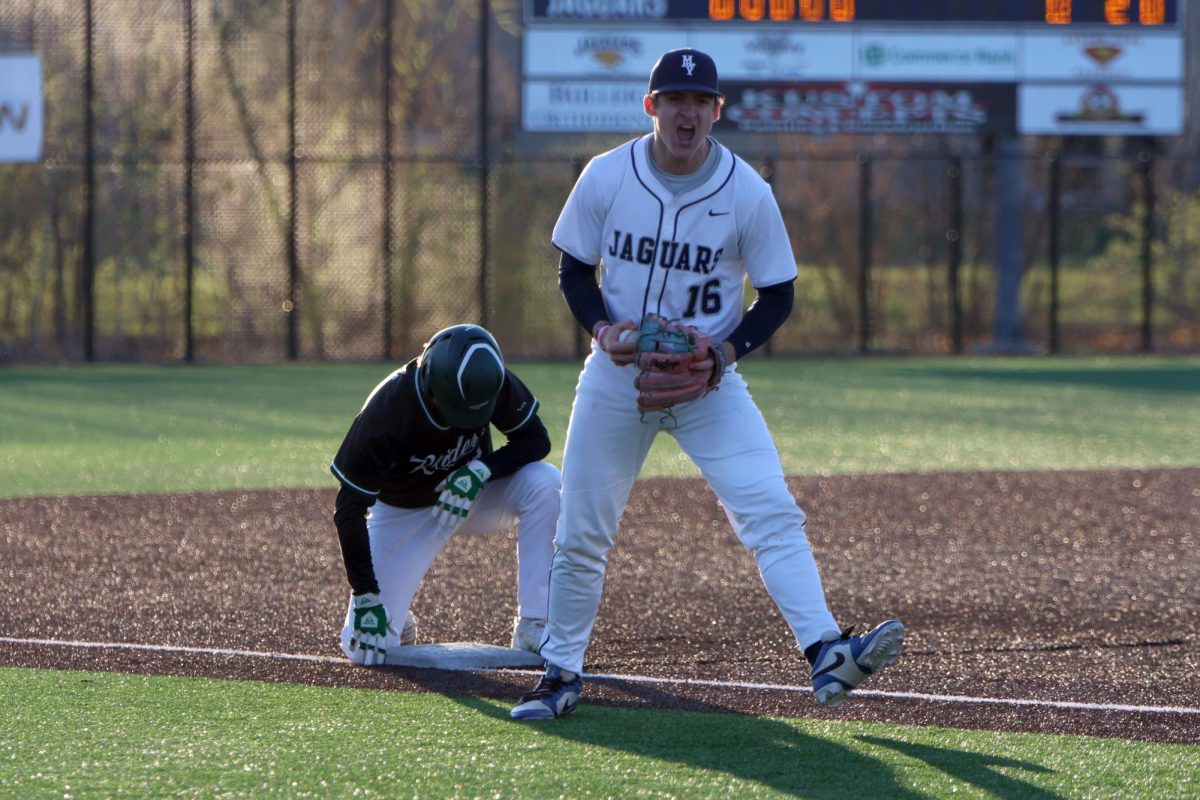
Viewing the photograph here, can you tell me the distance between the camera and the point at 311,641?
5918 millimetres

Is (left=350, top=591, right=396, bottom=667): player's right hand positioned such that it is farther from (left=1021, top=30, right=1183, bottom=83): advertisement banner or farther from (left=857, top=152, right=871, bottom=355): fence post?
(left=1021, top=30, right=1183, bottom=83): advertisement banner

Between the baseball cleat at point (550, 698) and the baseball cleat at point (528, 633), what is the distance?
0.77 metres

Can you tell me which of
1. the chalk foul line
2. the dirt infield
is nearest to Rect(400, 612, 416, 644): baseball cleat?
the dirt infield

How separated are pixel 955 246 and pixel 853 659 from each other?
17.9 metres

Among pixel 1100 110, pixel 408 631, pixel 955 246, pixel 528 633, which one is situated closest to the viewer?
pixel 528 633

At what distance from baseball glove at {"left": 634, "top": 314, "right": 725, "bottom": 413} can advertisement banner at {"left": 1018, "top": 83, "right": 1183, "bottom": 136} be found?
16936 mm

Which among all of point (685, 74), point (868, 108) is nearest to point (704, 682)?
point (685, 74)

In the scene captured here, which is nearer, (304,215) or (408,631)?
(408,631)

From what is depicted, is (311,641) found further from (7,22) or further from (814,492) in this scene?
(7,22)

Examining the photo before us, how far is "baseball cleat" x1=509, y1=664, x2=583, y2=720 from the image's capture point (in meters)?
4.80

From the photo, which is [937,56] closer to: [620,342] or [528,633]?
[528,633]

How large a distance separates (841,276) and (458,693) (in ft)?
59.3

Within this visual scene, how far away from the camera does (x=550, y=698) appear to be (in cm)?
485

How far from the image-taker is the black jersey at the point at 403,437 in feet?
17.9
